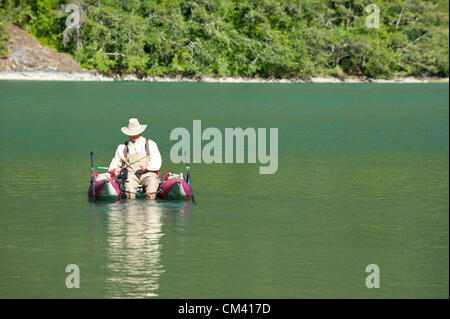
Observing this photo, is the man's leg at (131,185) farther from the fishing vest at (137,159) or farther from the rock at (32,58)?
the rock at (32,58)

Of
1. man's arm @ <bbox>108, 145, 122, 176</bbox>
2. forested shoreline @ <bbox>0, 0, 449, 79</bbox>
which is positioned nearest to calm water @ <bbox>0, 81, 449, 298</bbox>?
man's arm @ <bbox>108, 145, 122, 176</bbox>

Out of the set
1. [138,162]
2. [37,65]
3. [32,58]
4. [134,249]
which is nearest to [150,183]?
[138,162]

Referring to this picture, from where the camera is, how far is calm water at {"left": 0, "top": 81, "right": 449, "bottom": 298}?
12.0m

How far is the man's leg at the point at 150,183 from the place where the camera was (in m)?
17.9

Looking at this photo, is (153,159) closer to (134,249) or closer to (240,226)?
(240,226)

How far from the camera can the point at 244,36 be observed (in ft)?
347

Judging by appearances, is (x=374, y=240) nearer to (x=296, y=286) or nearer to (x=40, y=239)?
(x=296, y=286)

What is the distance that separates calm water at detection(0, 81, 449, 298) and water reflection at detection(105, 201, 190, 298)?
3cm

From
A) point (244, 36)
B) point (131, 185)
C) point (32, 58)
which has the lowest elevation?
point (131, 185)

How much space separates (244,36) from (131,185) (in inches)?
3506

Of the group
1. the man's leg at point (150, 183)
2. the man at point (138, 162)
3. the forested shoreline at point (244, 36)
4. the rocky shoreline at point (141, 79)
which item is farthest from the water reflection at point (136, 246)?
the rocky shoreline at point (141, 79)

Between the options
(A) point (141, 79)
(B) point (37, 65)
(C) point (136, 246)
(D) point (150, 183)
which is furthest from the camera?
(A) point (141, 79)

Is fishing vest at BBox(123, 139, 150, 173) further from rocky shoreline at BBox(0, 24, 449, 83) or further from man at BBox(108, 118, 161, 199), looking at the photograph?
rocky shoreline at BBox(0, 24, 449, 83)

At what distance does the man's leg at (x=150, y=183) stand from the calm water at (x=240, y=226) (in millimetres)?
331
